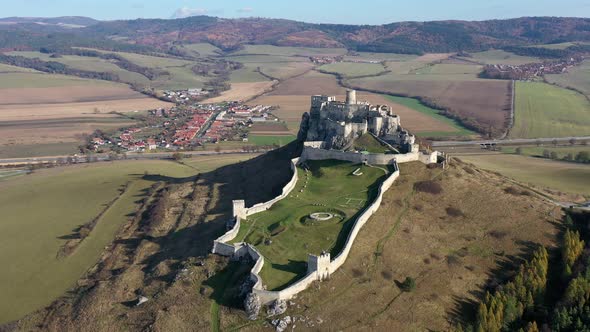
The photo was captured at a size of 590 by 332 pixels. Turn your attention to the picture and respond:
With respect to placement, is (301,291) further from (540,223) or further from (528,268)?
(540,223)

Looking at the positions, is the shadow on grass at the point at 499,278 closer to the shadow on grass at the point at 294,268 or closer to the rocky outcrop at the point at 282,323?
the shadow on grass at the point at 294,268

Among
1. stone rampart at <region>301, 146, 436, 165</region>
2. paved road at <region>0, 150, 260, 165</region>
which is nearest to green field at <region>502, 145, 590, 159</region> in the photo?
stone rampart at <region>301, 146, 436, 165</region>

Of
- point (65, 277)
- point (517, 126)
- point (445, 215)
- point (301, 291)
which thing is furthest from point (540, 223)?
point (517, 126)

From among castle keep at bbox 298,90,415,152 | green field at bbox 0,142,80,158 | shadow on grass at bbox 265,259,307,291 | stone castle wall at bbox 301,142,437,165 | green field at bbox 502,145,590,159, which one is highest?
castle keep at bbox 298,90,415,152

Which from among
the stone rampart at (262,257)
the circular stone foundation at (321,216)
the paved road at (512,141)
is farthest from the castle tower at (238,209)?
the paved road at (512,141)

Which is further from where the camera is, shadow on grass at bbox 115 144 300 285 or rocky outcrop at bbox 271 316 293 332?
shadow on grass at bbox 115 144 300 285

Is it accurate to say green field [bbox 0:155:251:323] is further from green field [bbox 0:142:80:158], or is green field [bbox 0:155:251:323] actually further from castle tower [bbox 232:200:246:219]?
green field [bbox 0:142:80:158]
